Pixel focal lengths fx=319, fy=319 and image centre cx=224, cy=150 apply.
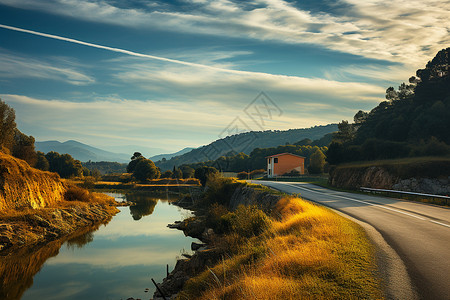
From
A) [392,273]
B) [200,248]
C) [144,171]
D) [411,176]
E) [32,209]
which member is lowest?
[200,248]

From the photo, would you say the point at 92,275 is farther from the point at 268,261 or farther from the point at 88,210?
the point at 88,210

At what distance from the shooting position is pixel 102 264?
904 inches

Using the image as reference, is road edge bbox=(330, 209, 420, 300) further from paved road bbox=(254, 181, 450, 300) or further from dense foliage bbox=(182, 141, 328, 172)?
dense foliage bbox=(182, 141, 328, 172)

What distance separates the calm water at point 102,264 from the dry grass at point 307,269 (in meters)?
8.90

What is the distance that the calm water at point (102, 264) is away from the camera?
1764 centimetres

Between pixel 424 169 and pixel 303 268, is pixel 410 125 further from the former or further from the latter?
pixel 303 268

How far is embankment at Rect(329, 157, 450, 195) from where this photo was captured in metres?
27.9

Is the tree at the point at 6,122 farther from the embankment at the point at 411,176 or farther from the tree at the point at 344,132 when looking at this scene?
the tree at the point at 344,132

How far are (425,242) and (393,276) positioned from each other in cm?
405

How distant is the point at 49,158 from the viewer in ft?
378

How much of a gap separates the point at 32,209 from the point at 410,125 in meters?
56.4

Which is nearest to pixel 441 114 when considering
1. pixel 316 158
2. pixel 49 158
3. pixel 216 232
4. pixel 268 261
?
pixel 316 158

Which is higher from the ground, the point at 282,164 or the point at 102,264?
the point at 282,164

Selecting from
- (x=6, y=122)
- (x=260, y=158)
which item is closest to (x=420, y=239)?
(x=6, y=122)
